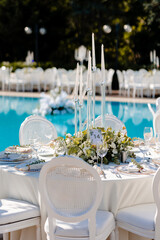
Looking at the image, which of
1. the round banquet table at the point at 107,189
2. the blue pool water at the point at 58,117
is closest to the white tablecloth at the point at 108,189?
the round banquet table at the point at 107,189

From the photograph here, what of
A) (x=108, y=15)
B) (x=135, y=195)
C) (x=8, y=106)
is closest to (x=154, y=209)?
(x=135, y=195)

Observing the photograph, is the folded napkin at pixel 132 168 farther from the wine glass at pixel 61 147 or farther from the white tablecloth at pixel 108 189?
the wine glass at pixel 61 147

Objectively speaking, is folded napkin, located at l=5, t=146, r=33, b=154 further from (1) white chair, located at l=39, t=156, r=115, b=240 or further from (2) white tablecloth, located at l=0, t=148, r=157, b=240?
(1) white chair, located at l=39, t=156, r=115, b=240

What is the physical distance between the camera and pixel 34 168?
298cm

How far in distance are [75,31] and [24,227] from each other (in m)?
22.6

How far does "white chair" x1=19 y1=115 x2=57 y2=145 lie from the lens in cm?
413

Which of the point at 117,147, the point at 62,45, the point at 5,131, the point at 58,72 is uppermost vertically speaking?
the point at 62,45

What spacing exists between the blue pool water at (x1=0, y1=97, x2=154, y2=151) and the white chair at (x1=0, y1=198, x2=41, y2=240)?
14.1 feet

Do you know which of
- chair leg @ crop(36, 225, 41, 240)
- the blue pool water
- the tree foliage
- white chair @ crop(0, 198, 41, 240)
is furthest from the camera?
the tree foliage

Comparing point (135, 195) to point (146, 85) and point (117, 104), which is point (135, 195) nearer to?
point (117, 104)

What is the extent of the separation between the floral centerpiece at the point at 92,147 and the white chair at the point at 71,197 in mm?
639

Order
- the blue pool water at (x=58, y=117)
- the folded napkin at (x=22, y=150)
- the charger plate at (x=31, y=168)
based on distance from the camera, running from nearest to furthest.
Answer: the charger plate at (x=31, y=168) < the folded napkin at (x=22, y=150) < the blue pool water at (x=58, y=117)

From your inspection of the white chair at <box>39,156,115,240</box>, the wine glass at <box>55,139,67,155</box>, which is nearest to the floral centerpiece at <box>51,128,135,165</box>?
the wine glass at <box>55,139,67,155</box>

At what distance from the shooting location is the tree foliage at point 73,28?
22.4 metres
